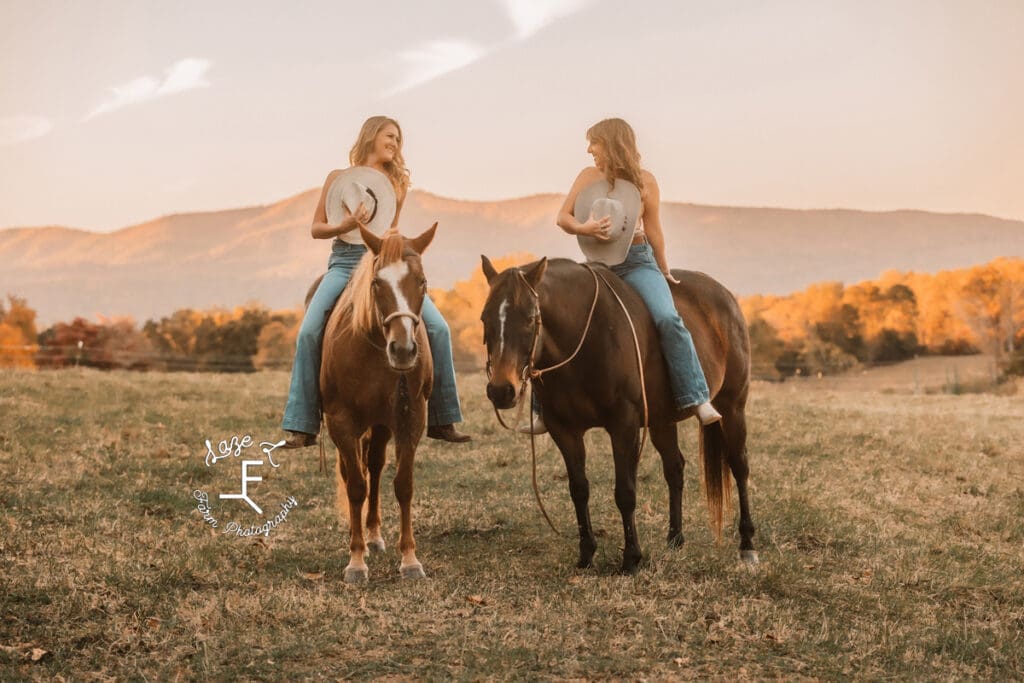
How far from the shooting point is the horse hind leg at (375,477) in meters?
8.01

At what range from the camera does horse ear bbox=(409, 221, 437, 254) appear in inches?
265

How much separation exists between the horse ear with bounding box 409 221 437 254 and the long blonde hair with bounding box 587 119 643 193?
5.36 ft

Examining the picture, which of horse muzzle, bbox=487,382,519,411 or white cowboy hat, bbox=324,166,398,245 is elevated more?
white cowboy hat, bbox=324,166,398,245

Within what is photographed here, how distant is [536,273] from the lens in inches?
259

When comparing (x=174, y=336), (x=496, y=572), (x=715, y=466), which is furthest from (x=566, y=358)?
(x=174, y=336)

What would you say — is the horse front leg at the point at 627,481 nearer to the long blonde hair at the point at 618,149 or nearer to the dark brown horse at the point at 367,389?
the dark brown horse at the point at 367,389

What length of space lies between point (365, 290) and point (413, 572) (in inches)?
84.8

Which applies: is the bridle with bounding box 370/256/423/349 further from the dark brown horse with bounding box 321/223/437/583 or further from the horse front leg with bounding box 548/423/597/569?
the horse front leg with bounding box 548/423/597/569

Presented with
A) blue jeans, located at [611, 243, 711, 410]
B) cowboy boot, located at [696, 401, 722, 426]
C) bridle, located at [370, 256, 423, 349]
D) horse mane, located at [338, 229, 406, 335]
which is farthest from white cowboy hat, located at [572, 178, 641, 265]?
bridle, located at [370, 256, 423, 349]

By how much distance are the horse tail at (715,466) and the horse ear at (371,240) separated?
363 cm

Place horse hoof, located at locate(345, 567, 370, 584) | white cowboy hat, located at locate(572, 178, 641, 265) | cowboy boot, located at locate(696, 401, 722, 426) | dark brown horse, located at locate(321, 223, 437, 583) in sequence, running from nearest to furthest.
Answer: dark brown horse, located at locate(321, 223, 437, 583) → horse hoof, located at locate(345, 567, 370, 584) → white cowboy hat, located at locate(572, 178, 641, 265) → cowboy boot, located at locate(696, 401, 722, 426)

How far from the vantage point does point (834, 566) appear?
8.23 m

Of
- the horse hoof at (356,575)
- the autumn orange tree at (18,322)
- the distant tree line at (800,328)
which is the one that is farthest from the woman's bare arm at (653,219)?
the autumn orange tree at (18,322)

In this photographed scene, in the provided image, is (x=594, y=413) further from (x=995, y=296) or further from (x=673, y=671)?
(x=995, y=296)
